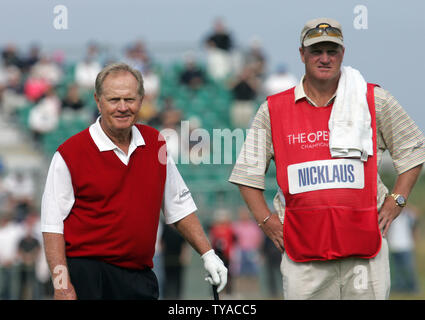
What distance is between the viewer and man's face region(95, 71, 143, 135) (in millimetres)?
4246

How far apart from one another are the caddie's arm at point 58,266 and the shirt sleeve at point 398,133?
183 cm

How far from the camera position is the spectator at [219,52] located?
19625mm

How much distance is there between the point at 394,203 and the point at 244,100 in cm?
1402

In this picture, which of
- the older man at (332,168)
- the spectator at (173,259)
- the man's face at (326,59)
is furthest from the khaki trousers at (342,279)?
the spectator at (173,259)

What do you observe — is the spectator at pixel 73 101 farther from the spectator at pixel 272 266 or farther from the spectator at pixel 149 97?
the spectator at pixel 272 266

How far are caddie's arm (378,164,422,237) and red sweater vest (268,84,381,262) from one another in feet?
0.27

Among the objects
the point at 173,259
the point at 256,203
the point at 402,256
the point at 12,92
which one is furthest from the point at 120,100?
the point at 12,92

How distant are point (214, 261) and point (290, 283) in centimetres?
46

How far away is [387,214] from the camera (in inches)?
176

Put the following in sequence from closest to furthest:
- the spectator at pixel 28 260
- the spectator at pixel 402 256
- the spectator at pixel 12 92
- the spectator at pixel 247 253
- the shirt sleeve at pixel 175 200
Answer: the shirt sleeve at pixel 175 200 → the spectator at pixel 28 260 → the spectator at pixel 247 253 → the spectator at pixel 402 256 → the spectator at pixel 12 92

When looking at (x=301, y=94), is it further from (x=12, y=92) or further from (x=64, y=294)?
(x=12, y=92)

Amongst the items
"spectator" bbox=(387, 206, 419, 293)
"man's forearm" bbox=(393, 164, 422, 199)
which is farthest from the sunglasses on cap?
"spectator" bbox=(387, 206, 419, 293)

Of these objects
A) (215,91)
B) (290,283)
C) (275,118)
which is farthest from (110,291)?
(215,91)
